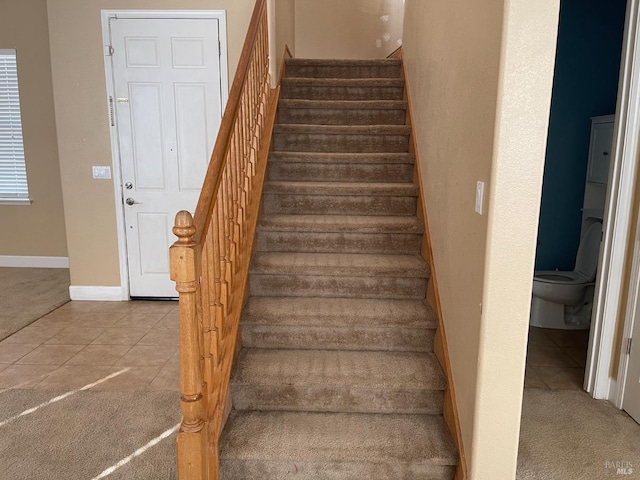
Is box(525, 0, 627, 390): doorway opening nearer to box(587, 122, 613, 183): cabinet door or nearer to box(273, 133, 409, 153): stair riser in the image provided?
box(587, 122, 613, 183): cabinet door

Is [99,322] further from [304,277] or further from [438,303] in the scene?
[438,303]

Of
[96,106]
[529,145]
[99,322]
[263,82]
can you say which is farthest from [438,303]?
[96,106]

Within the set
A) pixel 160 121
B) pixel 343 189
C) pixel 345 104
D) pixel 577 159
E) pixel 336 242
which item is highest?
pixel 345 104

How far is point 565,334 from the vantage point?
139 inches

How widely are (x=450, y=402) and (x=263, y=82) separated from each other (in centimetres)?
244

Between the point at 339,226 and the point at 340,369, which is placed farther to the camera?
the point at 339,226

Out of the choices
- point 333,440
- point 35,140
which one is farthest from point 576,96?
point 35,140

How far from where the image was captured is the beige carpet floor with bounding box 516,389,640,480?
2.02 m

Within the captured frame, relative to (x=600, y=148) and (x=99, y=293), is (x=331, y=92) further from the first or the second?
(x=99, y=293)

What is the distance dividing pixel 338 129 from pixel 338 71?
3.82 feet

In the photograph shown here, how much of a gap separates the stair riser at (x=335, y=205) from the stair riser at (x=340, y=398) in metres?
1.23

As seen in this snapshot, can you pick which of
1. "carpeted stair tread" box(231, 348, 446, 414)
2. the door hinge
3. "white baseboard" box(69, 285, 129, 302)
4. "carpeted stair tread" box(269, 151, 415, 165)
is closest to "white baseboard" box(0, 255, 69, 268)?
"white baseboard" box(69, 285, 129, 302)

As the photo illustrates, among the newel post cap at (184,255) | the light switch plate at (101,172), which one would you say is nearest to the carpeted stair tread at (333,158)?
the light switch plate at (101,172)

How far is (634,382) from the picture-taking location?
2.43m
